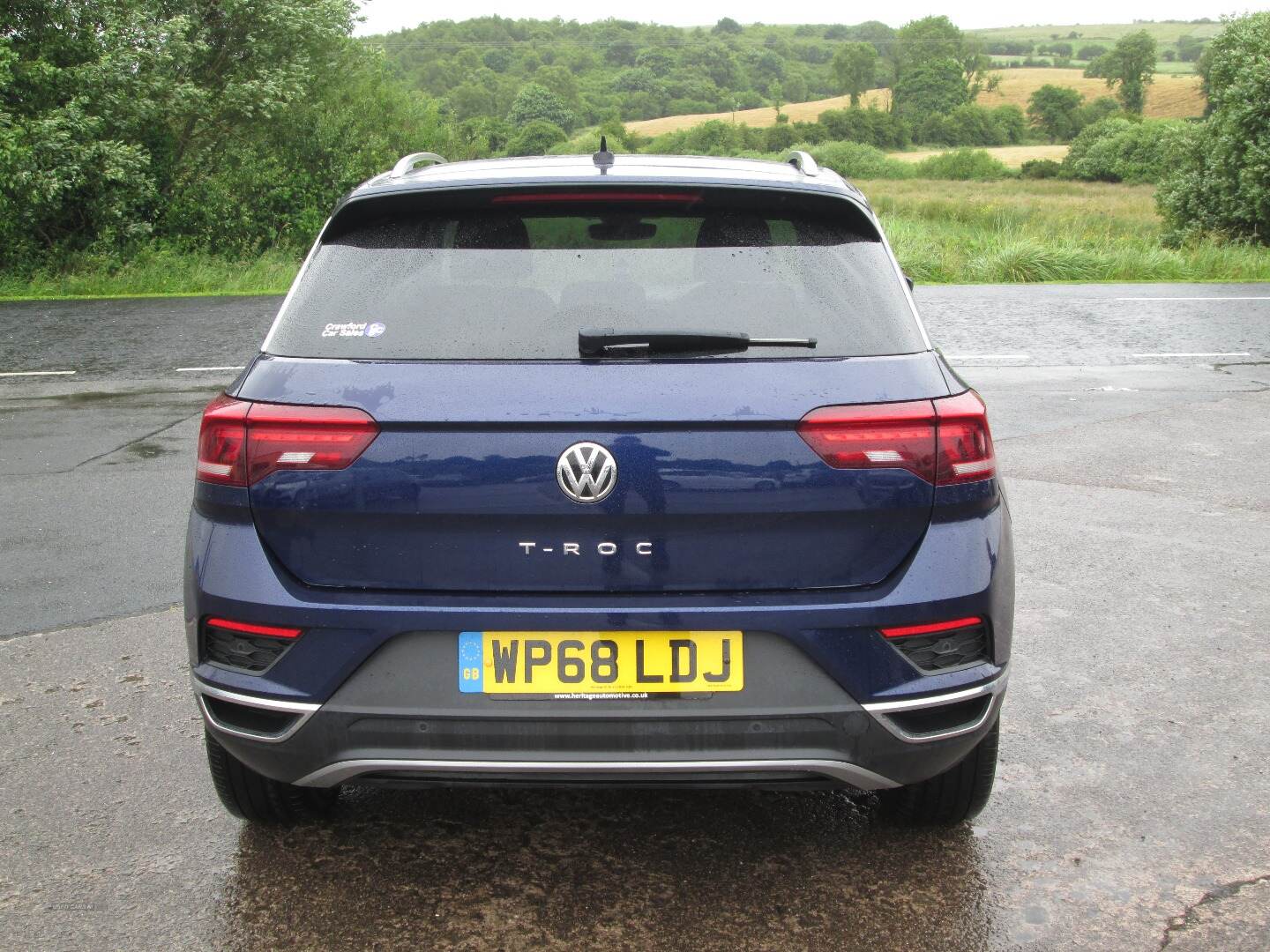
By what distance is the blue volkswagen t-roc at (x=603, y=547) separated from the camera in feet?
8.63

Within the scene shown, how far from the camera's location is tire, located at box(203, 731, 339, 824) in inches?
124

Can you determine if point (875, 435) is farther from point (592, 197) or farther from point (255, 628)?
point (255, 628)

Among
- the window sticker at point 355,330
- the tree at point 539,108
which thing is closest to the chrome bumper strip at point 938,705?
the window sticker at point 355,330

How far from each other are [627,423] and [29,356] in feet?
39.5

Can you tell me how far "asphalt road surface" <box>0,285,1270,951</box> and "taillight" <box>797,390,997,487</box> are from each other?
103 centimetres

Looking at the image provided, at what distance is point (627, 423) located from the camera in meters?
2.61

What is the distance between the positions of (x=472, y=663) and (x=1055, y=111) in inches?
4229

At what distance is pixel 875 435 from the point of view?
2.66m

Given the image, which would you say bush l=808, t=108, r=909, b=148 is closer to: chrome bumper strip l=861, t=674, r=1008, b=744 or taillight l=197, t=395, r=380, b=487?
chrome bumper strip l=861, t=674, r=1008, b=744

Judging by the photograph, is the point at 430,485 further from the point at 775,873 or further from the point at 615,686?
the point at 775,873

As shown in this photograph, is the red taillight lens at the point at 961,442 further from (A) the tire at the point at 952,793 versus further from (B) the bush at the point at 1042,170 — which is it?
(B) the bush at the point at 1042,170

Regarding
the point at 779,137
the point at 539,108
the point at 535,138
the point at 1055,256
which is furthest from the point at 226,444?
the point at 779,137

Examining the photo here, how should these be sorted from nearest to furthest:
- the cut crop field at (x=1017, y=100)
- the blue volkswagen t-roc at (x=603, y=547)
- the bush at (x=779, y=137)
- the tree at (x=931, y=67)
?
the blue volkswagen t-roc at (x=603, y=547) < the bush at (x=779, y=137) < the cut crop field at (x=1017, y=100) < the tree at (x=931, y=67)

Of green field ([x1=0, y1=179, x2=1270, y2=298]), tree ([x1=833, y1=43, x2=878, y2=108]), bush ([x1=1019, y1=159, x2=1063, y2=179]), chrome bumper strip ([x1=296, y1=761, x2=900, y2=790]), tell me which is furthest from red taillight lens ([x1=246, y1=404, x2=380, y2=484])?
tree ([x1=833, y1=43, x2=878, y2=108])
